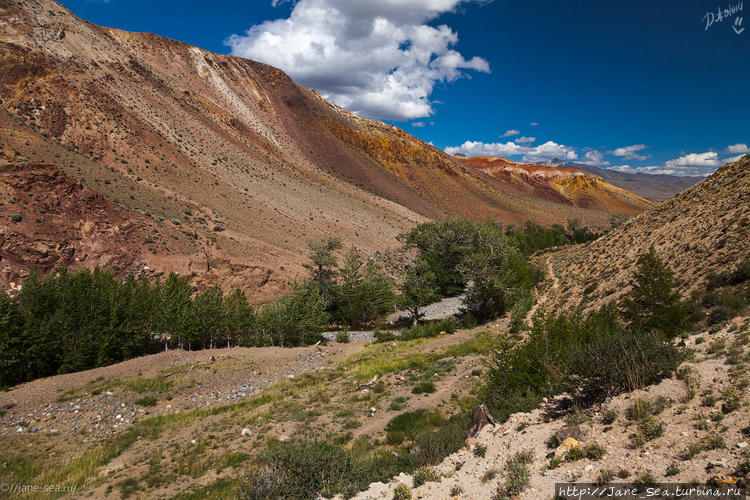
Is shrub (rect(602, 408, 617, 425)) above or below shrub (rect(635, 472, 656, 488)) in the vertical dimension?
above

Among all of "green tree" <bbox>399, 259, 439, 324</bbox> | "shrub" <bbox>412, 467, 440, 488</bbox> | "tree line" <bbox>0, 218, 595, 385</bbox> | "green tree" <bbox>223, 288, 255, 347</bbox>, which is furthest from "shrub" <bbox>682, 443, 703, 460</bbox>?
"green tree" <bbox>399, 259, 439, 324</bbox>

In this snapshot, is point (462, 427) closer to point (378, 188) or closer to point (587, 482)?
point (587, 482)

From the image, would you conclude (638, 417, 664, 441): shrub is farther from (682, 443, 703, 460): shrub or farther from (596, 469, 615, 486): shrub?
(596, 469, 615, 486): shrub

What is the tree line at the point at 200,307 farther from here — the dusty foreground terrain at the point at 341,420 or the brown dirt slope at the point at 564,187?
the brown dirt slope at the point at 564,187

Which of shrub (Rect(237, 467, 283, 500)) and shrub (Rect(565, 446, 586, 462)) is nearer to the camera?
shrub (Rect(565, 446, 586, 462))

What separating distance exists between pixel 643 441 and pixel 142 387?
22723mm

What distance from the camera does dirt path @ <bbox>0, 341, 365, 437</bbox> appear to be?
624 inches

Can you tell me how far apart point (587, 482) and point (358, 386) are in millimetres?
13596

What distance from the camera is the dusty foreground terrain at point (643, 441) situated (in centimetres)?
492

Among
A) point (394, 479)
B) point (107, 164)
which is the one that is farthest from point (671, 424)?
point (107, 164)

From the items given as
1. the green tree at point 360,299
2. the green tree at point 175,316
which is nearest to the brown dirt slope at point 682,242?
the green tree at point 360,299

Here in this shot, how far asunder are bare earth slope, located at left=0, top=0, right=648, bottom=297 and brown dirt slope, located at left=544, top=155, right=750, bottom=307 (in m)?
30.4

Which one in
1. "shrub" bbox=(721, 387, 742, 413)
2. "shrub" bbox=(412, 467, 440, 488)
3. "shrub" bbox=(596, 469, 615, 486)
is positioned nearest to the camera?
"shrub" bbox=(596, 469, 615, 486)

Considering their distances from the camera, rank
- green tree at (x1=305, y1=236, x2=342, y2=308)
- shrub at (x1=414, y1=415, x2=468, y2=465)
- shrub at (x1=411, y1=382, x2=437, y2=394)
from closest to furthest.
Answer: shrub at (x1=414, y1=415, x2=468, y2=465) < shrub at (x1=411, y1=382, x2=437, y2=394) < green tree at (x1=305, y1=236, x2=342, y2=308)
